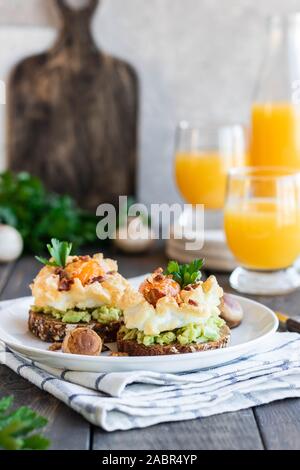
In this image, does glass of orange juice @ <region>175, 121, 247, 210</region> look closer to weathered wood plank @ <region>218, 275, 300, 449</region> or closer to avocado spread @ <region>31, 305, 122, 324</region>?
avocado spread @ <region>31, 305, 122, 324</region>

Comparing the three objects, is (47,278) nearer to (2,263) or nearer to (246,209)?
(246,209)

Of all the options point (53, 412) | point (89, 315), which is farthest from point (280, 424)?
point (89, 315)

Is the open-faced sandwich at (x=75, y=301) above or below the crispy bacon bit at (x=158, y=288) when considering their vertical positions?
below

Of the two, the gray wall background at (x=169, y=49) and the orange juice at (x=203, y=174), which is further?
the gray wall background at (x=169, y=49)

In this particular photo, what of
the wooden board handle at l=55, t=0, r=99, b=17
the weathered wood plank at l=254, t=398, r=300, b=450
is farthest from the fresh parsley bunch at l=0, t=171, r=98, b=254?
the weathered wood plank at l=254, t=398, r=300, b=450

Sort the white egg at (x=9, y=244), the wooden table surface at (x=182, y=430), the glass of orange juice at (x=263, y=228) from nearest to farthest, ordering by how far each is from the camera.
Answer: the wooden table surface at (x=182, y=430)
the glass of orange juice at (x=263, y=228)
the white egg at (x=9, y=244)

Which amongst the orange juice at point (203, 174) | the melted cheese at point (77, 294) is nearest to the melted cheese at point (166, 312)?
the melted cheese at point (77, 294)

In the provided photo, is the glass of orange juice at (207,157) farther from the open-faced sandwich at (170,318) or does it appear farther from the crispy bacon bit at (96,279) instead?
the open-faced sandwich at (170,318)
